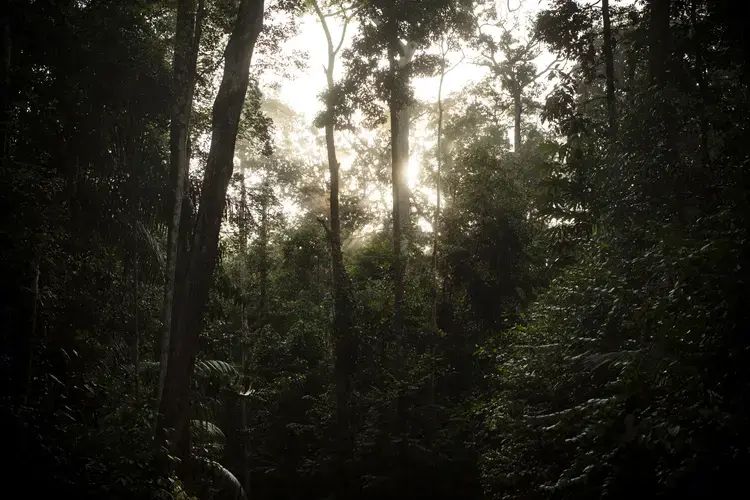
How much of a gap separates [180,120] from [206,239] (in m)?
4.02

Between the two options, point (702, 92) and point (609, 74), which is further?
point (609, 74)

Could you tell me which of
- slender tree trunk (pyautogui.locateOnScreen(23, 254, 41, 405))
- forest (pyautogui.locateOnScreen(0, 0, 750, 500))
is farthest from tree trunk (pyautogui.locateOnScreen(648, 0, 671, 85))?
slender tree trunk (pyautogui.locateOnScreen(23, 254, 41, 405))

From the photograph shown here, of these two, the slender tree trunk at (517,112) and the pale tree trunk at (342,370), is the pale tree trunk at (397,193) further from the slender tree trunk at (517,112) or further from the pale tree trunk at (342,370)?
the slender tree trunk at (517,112)

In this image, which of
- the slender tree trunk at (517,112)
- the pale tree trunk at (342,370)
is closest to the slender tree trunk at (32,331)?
the pale tree trunk at (342,370)

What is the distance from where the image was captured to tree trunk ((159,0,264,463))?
7.73 metres

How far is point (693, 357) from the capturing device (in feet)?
13.9

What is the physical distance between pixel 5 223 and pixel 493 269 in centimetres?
1416

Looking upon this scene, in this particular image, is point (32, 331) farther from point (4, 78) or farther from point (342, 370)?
point (342, 370)

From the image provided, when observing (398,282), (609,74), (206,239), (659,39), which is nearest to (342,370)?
(398,282)

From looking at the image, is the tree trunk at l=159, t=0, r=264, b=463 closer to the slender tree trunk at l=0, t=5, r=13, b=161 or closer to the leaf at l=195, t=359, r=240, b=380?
the slender tree trunk at l=0, t=5, r=13, b=161

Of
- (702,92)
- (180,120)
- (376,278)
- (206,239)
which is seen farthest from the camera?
(376,278)

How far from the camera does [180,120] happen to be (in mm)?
11000

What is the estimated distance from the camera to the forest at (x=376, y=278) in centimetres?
505

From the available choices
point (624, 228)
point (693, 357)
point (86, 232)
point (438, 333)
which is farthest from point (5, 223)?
point (438, 333)
